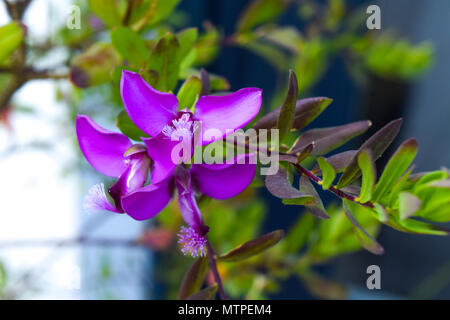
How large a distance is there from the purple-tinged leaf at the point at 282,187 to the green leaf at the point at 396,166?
5 centimetres

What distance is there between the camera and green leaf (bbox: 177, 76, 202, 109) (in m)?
0.24

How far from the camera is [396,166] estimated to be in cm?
22

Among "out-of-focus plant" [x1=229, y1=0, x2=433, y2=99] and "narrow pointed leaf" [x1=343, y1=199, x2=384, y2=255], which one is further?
"out-of-focus plant" [x1=229, y1=0, x2=433, y2=99]

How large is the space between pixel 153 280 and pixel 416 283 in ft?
4.29

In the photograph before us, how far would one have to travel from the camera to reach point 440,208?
219mm

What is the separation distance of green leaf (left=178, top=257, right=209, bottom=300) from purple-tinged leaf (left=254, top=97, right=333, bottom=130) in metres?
0.10

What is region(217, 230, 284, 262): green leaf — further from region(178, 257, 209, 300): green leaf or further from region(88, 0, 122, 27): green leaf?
region(88, 0, 122, 27): green leaf

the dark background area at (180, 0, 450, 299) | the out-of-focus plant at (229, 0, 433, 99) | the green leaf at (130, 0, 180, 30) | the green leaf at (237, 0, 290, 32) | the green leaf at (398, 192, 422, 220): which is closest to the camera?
the green leaf at (398, 192, 422, 220)

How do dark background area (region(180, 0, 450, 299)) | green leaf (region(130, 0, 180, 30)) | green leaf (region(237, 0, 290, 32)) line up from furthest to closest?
1. dark background area (region(180, 0, 450, 299))
2. green leaf (region(237, 0, 290, 32))
3. green leaf (region(130, 0, 180, 30))

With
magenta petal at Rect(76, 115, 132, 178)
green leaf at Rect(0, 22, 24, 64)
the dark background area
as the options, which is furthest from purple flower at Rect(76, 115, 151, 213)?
the dark background area

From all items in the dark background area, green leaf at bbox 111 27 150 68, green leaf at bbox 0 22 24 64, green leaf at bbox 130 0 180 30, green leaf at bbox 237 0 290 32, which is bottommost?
the dark background area

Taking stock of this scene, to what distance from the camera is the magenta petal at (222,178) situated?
218 mm

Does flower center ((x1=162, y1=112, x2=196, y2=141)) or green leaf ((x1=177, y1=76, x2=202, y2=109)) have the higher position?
green leaf ((x1=177, y1=76, x2=202, y2=109))
